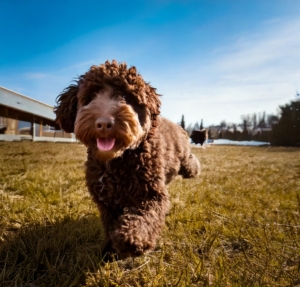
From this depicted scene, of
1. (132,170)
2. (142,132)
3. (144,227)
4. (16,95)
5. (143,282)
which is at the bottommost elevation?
(143,282)

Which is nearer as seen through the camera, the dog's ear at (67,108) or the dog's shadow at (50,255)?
the dog's shadow at (50,255)

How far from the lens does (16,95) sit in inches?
263

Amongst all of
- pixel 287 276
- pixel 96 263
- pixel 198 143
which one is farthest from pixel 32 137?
pixel 198 143

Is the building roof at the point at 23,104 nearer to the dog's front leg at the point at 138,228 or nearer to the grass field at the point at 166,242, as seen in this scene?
the grass field at the point at 166,242

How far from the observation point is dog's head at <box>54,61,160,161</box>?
2.31m

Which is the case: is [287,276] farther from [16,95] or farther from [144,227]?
[16,95]

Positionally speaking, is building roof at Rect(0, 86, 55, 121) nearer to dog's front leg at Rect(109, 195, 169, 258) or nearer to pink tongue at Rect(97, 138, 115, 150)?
pink tongue at Rect(97, 138, 115, 150)

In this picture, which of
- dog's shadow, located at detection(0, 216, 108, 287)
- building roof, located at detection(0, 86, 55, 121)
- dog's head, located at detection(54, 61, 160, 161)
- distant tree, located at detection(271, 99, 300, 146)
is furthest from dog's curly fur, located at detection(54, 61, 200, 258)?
distant tree, located at detection(271, 99, 300, 146)

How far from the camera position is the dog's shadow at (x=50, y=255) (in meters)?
1.84

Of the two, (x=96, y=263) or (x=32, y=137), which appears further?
(x=32, y=137)

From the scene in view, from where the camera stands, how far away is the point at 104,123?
2.23 metres

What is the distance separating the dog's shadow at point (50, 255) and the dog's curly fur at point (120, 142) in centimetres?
22

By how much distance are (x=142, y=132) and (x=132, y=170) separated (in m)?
0.39

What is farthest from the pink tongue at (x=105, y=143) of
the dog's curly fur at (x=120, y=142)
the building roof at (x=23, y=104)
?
the building roof at (x=23, y=104)
